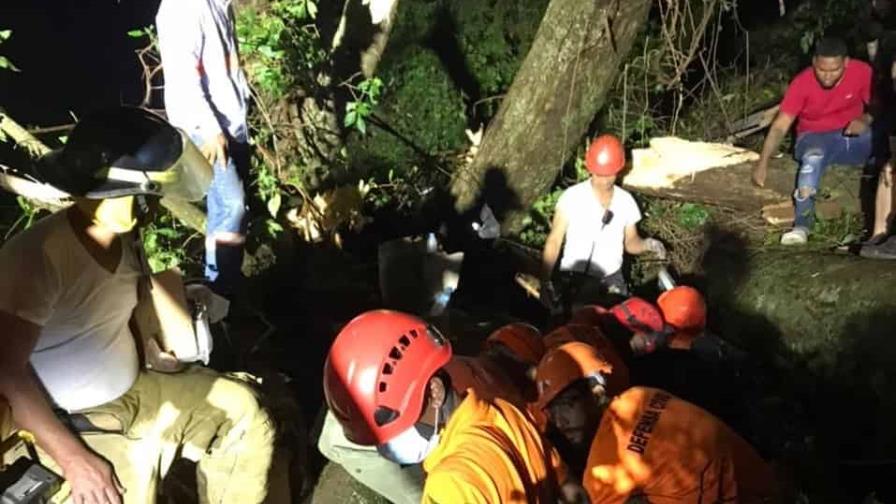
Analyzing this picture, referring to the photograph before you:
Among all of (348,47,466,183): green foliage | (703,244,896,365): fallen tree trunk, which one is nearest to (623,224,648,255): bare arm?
(703,244,896,365): fallen tree trunk

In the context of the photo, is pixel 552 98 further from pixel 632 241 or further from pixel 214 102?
pixel 214 102

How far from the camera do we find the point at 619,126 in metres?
7.66

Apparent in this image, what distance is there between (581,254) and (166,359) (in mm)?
3145

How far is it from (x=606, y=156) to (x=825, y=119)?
1878 millimetres

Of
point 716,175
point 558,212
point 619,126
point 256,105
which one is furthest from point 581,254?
point 256,105

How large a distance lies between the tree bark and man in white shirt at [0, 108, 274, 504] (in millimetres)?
3247

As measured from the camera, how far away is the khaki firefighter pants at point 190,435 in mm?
3229

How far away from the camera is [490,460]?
9.67 ft

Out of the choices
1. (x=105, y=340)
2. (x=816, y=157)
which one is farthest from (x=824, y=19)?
(x=105, y=340)

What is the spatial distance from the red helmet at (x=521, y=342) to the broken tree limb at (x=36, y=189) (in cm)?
245

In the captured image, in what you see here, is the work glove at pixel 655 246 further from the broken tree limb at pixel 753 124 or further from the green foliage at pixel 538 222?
the broken tree limb at pixel 753 124

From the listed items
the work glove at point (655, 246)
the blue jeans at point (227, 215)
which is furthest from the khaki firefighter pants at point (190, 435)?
the work glove at point (655, 246)

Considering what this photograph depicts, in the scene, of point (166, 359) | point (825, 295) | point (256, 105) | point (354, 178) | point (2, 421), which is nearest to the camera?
point (2, 421)

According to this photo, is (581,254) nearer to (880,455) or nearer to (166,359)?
(880,455)
